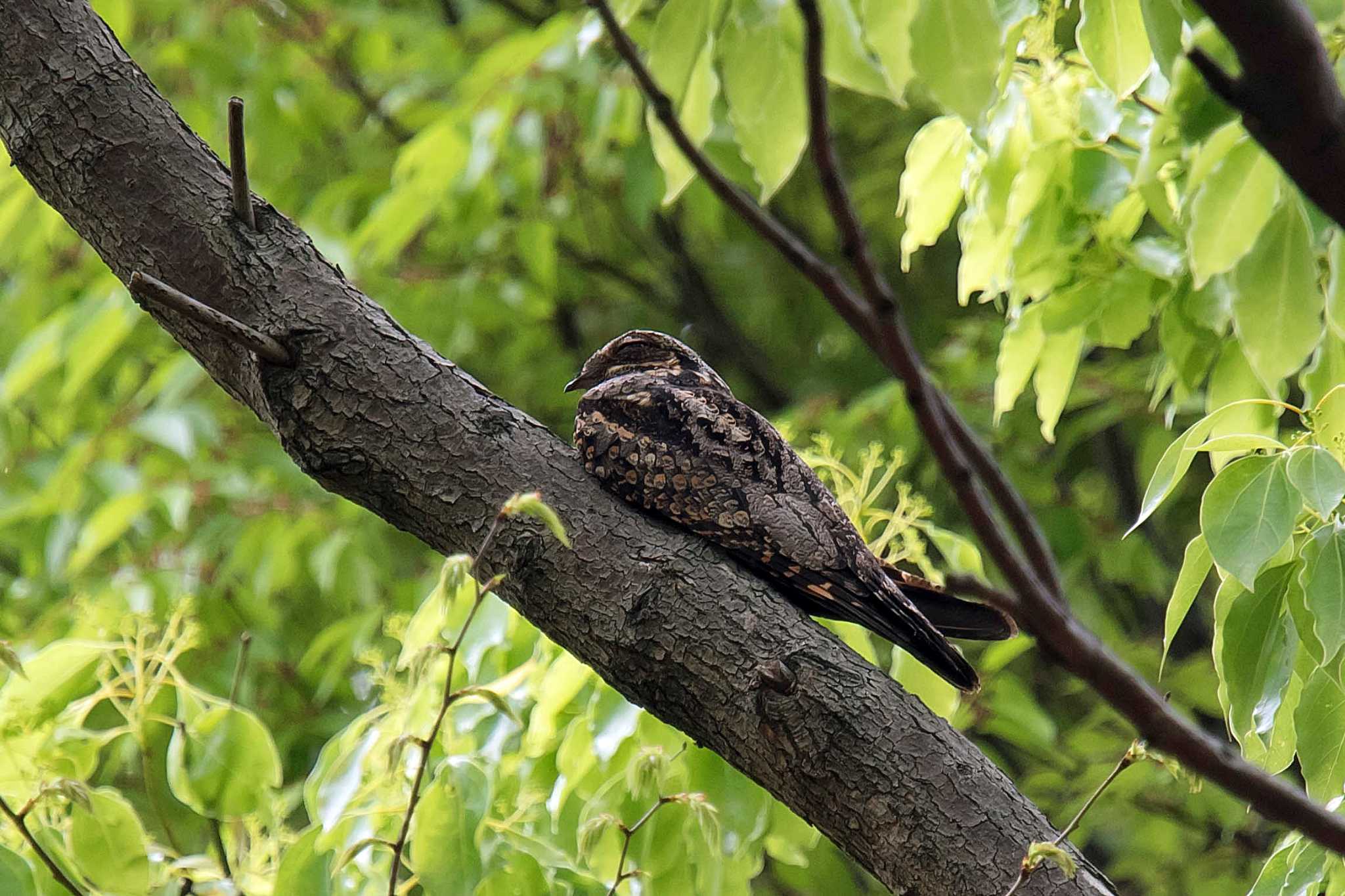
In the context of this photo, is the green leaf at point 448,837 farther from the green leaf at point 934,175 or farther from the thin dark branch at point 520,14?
the thin dark branch at point 520,14

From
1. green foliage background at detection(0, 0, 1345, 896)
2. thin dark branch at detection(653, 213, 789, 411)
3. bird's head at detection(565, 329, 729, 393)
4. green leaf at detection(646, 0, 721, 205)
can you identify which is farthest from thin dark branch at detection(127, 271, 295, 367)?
thin dark branch at detection(653, 213, 789, 411)

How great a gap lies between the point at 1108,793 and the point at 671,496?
240cm

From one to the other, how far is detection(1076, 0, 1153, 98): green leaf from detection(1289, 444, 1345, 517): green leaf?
0.53m

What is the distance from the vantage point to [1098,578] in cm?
484

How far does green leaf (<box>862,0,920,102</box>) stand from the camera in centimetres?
161

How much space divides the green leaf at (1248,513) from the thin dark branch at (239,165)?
1307mm

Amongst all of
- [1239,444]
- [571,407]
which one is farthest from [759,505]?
[571,407]

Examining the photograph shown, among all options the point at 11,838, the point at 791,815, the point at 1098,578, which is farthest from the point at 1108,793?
the point at 11,838

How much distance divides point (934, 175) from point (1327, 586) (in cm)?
126

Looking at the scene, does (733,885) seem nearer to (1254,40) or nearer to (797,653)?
(797,653)

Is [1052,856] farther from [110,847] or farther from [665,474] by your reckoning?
[110,847]

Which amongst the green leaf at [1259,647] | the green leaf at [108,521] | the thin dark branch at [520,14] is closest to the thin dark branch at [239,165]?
the green leaf at [1259,647]

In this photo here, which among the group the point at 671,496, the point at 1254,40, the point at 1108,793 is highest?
the point at 1254,40

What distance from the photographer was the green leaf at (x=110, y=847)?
200 centimetres
